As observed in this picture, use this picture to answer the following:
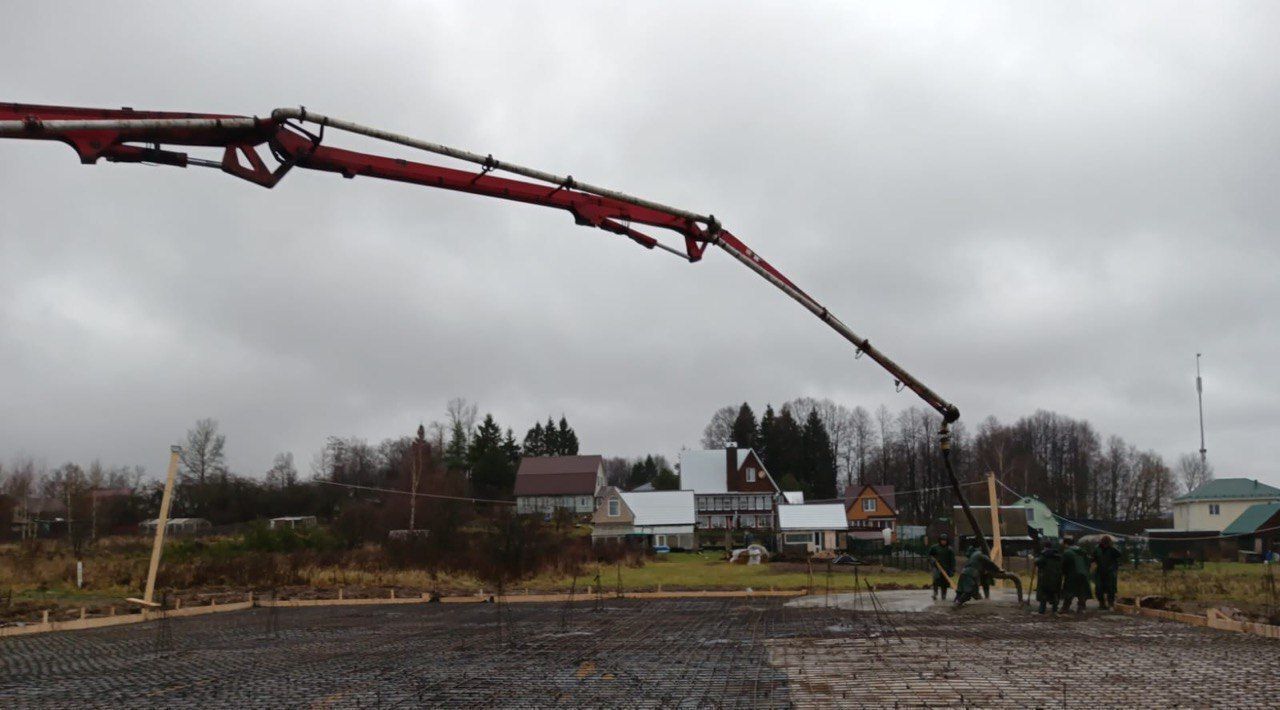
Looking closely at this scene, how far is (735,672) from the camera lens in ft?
34.6

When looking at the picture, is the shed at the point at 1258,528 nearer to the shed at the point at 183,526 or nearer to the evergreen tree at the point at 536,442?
the shed at the point at 183,526

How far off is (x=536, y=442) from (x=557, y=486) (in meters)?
27.7

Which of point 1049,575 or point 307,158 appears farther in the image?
point 1049,575

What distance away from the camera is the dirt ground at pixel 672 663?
913 centimetres

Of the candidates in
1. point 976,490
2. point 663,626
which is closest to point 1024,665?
point 663,626

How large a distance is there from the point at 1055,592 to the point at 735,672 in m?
8.38

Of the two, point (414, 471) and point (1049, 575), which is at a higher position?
point (414, 471)

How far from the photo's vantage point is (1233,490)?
58250 mm

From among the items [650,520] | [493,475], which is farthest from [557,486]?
[650,520]

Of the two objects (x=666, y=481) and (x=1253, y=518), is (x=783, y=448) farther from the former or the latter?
(x=1253, y=518)

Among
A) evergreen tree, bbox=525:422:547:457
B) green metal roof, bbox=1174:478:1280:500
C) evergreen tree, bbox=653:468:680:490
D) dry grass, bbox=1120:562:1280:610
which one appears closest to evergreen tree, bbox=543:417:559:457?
evergreen tree, bbox=525:422:547:457

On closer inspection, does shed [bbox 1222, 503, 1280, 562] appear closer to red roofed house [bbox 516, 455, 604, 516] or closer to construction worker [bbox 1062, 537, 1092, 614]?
construction worker [bbox 1062, 537, 1092, 614]

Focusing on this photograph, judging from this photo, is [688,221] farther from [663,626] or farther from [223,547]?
[223,547]

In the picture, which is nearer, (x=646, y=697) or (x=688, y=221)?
(x=646, y=697)
